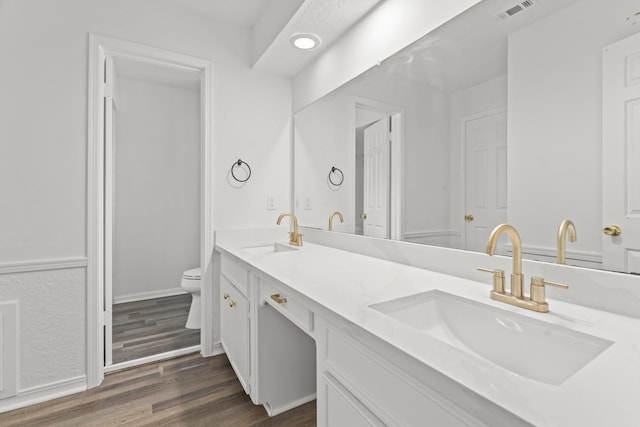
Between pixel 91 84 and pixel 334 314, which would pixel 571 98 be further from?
pixel 91 84

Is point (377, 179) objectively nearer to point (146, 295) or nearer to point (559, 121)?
point (559, 121)

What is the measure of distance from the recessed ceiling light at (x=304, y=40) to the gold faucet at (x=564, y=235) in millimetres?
1675

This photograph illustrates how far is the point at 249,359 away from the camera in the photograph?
1.62 m

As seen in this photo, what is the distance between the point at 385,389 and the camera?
71cm

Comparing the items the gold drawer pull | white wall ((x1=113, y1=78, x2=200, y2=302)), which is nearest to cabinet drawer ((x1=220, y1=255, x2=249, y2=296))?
the gold drawer pull

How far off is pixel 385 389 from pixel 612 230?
2.40 feet

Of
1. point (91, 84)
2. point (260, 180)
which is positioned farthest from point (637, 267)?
point (91, 84)

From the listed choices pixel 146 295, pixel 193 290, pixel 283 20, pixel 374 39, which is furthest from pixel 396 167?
pixel 146 295

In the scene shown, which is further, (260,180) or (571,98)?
(260,180)

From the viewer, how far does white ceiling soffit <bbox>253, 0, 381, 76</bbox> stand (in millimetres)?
1639

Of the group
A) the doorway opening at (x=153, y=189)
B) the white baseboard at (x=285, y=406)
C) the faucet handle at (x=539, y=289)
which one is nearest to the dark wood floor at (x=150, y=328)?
the doorway opening at (x=153, y=189)

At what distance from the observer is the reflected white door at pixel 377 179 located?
1636 millimetres

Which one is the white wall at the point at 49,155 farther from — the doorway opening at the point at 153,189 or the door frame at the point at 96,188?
the doorway opening at the point at 153,189

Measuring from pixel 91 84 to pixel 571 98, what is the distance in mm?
2326
